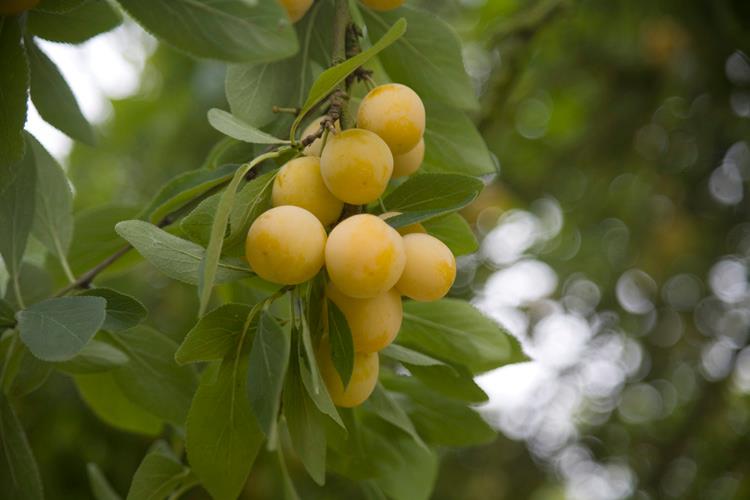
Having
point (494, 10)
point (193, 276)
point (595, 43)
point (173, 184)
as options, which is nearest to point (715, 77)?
point (595, 43)

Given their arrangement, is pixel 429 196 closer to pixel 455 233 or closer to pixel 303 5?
pixel 455 233

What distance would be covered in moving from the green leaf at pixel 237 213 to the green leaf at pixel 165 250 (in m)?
0.01

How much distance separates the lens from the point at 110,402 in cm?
92

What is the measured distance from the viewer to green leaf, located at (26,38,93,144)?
2.48 feet

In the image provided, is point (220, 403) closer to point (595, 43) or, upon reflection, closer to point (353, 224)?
point (353, 224)

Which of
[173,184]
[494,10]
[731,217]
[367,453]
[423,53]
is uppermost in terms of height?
[423,53]

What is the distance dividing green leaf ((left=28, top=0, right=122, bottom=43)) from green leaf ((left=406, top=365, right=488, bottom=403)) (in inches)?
17.0

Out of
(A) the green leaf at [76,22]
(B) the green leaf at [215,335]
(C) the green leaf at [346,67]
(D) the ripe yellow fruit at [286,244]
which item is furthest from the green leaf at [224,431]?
(A) the green leaf at [76,22]

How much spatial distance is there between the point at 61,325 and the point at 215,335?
116 millimetres

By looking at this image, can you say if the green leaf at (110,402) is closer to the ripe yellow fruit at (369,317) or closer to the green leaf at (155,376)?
the green leaf at (155,376)

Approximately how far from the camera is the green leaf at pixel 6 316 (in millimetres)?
740

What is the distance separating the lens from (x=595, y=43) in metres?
2.24

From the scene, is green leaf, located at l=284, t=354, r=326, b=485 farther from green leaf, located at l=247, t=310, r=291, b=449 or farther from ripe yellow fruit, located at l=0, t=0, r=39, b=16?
ripe yellow fruit, located at l=0, t=0, r=39, b=16

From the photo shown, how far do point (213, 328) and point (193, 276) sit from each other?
0.05 metres
